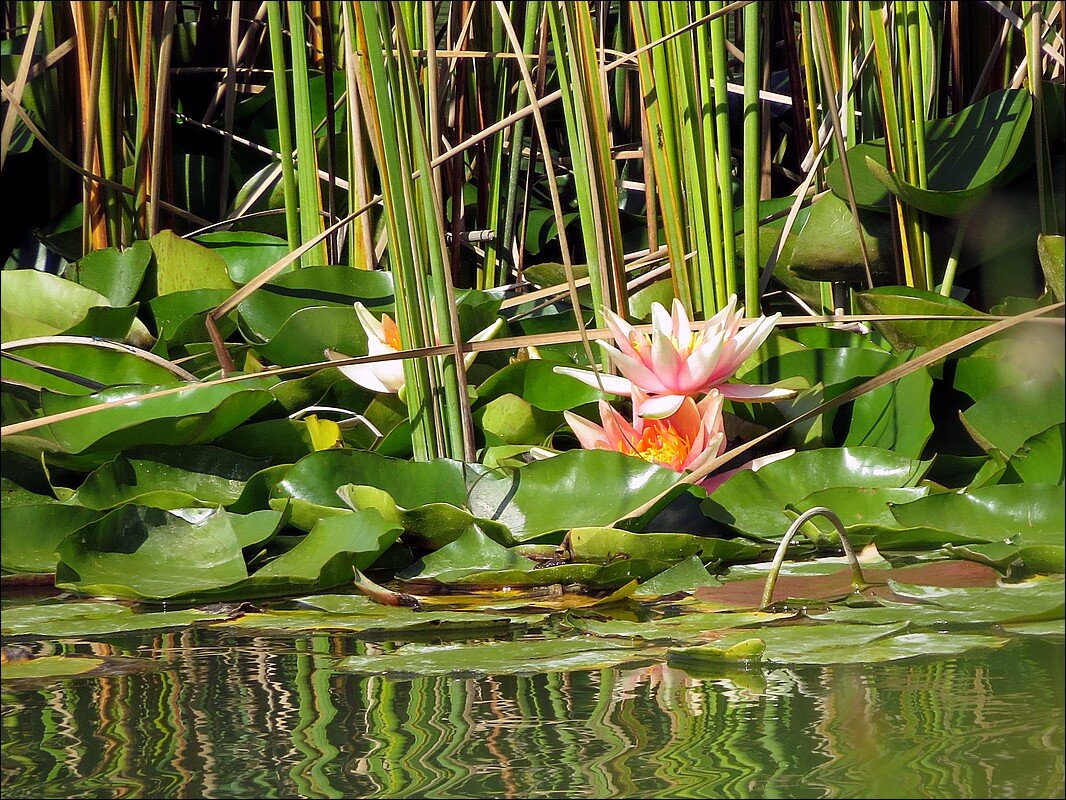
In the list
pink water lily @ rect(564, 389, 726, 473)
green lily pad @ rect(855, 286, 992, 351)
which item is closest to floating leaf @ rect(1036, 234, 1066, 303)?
green lily pad @ rect(855, 286, 992, 351)

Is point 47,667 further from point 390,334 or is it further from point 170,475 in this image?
point 390,334

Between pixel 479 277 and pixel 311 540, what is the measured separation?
3.18ft

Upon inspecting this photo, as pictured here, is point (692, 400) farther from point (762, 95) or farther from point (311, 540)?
point (762, 95)

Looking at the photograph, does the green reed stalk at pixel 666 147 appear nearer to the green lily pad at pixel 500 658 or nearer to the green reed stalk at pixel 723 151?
the green reed stalk at pixel 723 151

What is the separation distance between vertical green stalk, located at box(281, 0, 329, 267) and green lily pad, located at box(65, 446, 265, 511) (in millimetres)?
465

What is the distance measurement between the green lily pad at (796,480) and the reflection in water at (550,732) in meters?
Result: 0.35

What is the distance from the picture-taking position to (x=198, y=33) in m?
Result: 2.20

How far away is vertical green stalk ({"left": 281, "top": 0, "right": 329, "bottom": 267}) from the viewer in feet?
4.31

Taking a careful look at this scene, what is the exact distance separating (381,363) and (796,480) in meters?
0.47

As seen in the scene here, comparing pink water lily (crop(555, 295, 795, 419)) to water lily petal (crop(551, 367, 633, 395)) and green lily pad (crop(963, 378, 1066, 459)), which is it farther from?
green lily pad (crop(963, 378, 1066, 459))

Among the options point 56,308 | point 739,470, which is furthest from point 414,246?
point 56,308

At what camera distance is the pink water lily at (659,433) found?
1.10 meters

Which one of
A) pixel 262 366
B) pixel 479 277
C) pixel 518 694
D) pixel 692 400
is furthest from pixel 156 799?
pixel 479 277

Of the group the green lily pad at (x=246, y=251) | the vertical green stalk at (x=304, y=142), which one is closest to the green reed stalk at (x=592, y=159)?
the vertical green stalk at (x=304, y=142)
